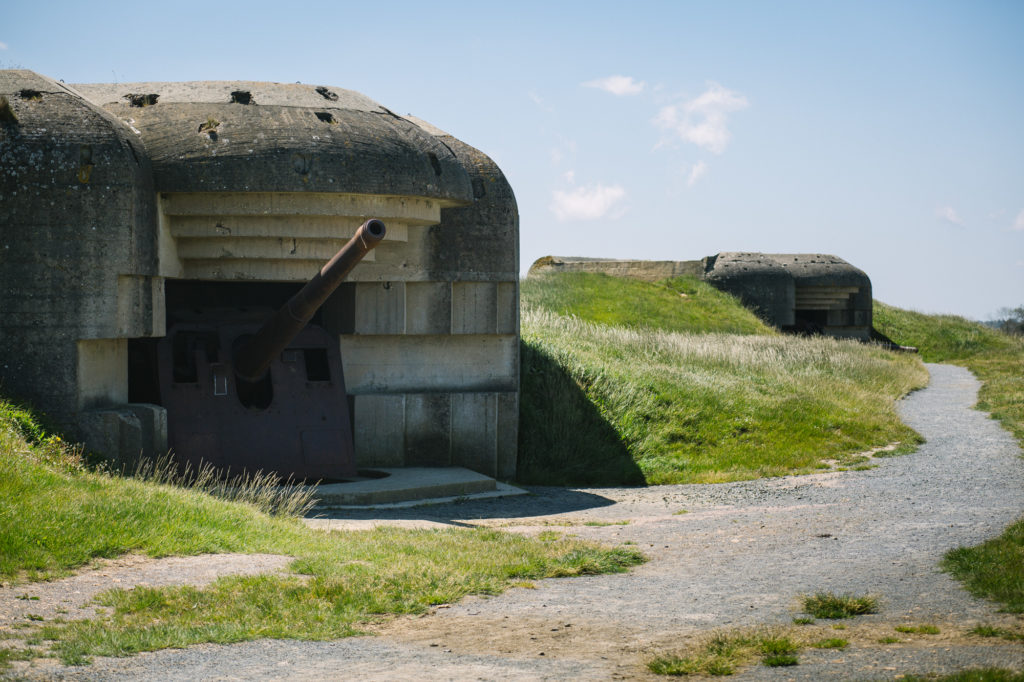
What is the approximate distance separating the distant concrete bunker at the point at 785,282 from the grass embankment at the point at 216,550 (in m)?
21.8

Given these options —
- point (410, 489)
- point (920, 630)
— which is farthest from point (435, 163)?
point (920, 630)

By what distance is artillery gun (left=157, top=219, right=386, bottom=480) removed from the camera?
9.91m

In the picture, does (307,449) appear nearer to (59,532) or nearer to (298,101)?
(298,101)

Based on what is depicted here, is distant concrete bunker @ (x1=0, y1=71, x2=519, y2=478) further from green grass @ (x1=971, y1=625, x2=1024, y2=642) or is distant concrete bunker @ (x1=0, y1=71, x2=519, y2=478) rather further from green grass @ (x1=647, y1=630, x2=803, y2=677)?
green grass @ (x1=971, y1=625, x2=1024, y2=642)

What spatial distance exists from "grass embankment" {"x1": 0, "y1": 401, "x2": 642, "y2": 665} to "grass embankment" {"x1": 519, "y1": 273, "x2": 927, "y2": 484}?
4.72 meters

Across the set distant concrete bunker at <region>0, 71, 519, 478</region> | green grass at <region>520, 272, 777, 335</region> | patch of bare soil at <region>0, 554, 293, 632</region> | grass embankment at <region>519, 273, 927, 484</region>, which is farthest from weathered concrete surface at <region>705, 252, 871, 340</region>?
patch of bare soil at <region>0, 554, 293, 632</region>

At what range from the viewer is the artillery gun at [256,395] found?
32.5 ft

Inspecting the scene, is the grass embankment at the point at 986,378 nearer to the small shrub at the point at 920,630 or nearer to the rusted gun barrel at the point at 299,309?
the small shrub at the point at 920,630

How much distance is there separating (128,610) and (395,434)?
21.1 ft

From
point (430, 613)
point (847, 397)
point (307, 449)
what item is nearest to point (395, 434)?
point (307, 449)

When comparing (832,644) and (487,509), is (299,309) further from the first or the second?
(832,644)

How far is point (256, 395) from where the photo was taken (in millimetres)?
10797

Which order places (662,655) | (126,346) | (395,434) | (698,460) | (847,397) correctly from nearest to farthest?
(662,655)
(126,346)
(395,434)
(698,460)
(847,397)

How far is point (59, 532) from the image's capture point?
6184 millimetres
